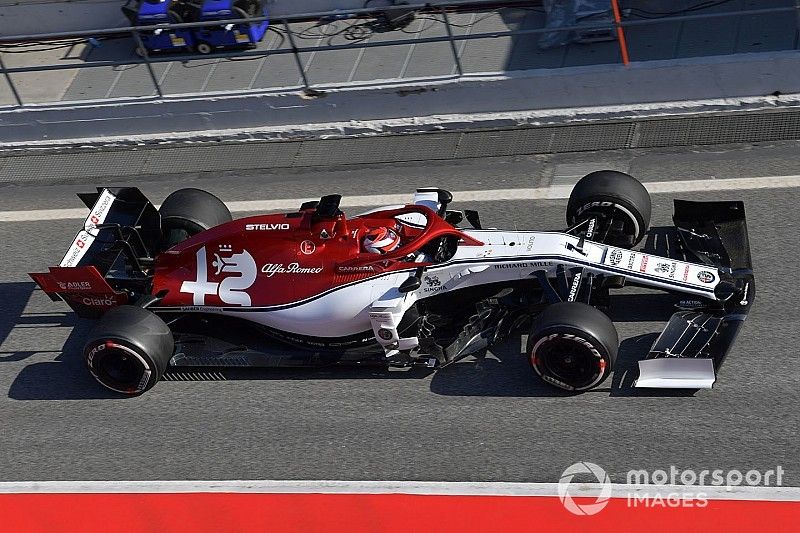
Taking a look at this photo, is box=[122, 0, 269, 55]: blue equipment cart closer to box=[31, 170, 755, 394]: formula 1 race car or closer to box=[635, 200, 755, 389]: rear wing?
box=[31, 170, 755, 394]: formula 1 race car

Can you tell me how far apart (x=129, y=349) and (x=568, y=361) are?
12.2ft

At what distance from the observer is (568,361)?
8.58m

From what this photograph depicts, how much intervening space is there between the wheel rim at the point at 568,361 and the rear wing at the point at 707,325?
1.32 feet

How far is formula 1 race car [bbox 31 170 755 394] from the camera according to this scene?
28.4 ft

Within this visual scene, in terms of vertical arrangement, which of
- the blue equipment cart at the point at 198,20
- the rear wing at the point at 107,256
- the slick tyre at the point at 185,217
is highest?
the blue equipment cart at the point at 198,20

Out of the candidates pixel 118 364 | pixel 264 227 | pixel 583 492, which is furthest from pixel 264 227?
pixel 583 492

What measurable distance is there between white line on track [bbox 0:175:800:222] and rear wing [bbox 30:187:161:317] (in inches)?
73.3

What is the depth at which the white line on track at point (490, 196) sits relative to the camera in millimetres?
11078

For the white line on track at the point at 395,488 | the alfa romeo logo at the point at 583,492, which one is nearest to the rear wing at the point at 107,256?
the white line on track at the point at 395,488

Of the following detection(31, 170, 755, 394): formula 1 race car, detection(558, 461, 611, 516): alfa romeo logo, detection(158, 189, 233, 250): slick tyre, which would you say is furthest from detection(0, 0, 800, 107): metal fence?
detection(558, 461, 611, 516): alfa romeo logo

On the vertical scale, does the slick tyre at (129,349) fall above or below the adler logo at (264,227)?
below

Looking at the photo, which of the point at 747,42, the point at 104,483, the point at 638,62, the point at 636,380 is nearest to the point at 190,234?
the point at 104,483

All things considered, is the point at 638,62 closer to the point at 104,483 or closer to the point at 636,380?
the point at 636,380

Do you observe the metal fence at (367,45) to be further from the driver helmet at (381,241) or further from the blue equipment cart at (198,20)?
the driver helmet at (381,241)
